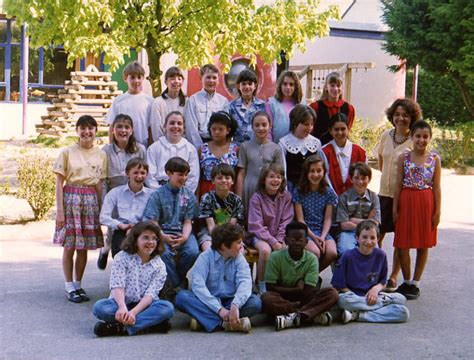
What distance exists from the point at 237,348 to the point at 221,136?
89.5 inches

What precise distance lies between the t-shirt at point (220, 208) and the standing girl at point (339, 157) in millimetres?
1072

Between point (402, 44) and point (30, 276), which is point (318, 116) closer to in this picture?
point (30, 276)

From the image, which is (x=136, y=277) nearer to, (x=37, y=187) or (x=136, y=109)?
(x=136, y=109)

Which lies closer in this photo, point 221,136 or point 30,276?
point 221,136

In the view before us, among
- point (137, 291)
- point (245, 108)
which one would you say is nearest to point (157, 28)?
point (245, 108)

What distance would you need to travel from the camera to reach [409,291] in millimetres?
7340

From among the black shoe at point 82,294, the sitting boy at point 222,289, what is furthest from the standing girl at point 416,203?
the black shoe at point 82,294

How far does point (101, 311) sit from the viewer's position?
5.91m

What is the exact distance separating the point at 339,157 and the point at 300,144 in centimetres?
42

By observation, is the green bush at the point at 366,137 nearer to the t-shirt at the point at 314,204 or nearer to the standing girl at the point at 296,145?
the standing girl at the point at 296,145

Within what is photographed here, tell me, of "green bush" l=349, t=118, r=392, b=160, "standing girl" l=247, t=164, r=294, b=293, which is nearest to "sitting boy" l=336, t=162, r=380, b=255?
"standing girl" l=247, t=164, r=294, b=293

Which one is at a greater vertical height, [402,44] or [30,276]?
[402,44]

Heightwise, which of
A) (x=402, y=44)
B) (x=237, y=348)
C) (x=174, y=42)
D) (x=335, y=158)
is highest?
(x=402, y=44)

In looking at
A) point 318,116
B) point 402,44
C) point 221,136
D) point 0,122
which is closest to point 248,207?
point 221,136
